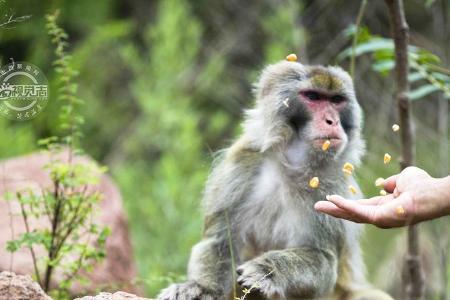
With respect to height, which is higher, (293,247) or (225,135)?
(225,135)

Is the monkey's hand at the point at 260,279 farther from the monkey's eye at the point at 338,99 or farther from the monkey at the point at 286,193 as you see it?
the monkey's eye at the point at 338,99

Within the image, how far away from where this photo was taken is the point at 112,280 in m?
6.63

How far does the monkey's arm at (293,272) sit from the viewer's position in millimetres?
4887

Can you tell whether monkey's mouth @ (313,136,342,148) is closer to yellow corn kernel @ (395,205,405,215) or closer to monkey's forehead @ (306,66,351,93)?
monkey's forehead @ (306,66,351,93)

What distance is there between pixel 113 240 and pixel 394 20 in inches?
123

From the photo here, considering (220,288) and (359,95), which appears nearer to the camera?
(220,288)

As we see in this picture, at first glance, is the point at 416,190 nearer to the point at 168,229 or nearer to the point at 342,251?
the point at 342,251

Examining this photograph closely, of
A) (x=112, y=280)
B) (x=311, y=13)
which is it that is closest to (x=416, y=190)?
(x=112, y=280)

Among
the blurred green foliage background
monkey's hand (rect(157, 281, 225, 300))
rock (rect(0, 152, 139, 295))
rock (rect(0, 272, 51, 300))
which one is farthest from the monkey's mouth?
the blurred green foliage background

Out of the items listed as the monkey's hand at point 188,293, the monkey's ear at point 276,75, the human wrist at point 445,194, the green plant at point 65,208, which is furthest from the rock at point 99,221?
the human wrist at point 445,194

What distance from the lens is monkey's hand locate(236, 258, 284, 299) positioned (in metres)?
4.81

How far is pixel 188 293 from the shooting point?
5.14m

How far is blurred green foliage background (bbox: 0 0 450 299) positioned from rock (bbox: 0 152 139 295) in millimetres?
1233

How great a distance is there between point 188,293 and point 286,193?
1.02 metres
